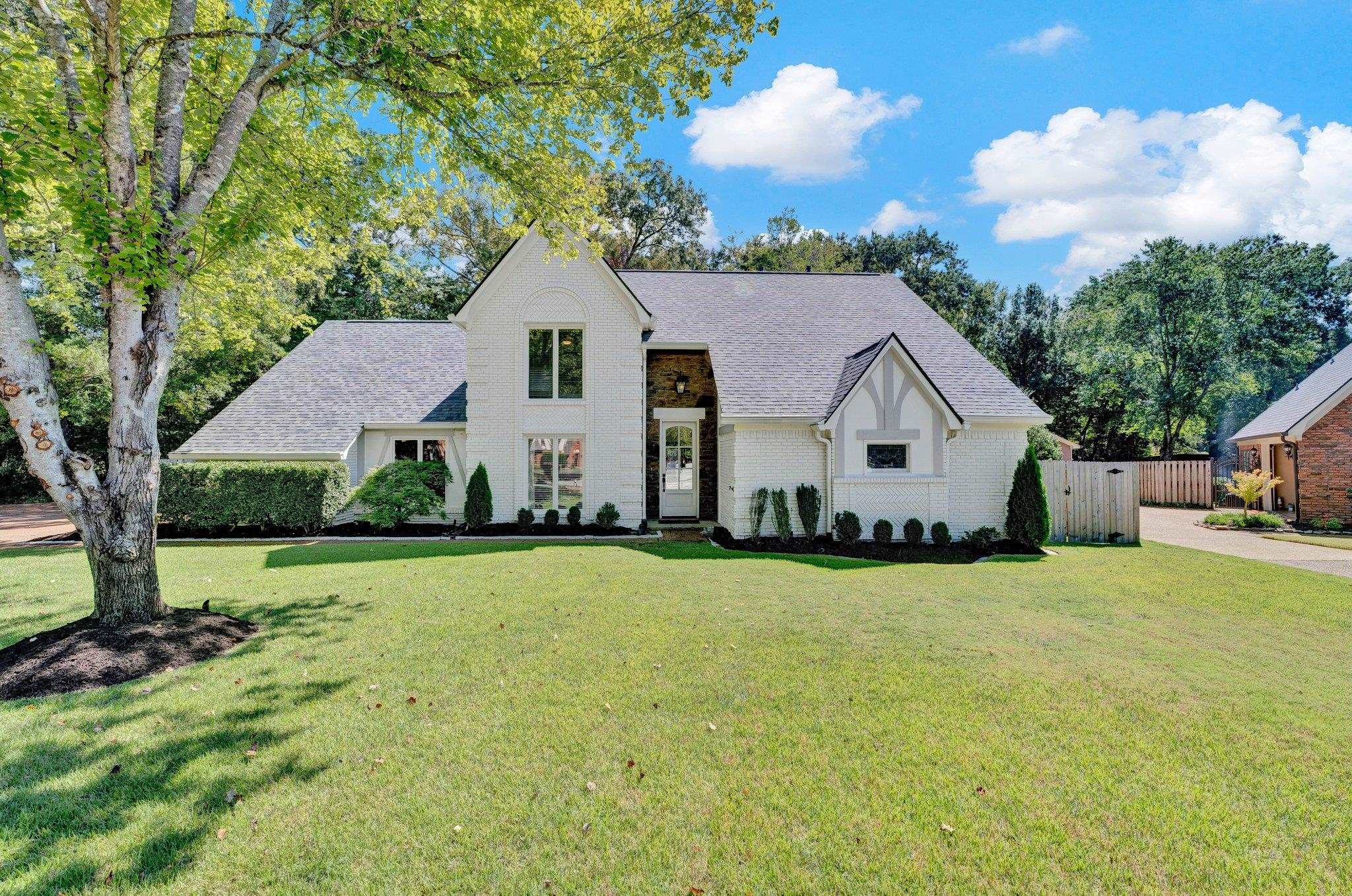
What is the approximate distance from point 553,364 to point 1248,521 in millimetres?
21363

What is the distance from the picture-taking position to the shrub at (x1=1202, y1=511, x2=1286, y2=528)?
17.8 m

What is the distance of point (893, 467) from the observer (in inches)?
542

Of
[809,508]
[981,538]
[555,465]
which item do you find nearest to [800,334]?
[809,508]

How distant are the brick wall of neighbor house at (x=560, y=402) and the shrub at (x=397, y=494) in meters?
1.26

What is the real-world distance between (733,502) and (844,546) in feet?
8.81

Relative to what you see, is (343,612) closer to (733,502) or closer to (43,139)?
(43,139)

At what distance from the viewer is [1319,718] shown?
4594mm

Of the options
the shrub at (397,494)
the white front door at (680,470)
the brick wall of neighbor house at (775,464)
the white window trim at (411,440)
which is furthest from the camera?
the white front door at (680,470)

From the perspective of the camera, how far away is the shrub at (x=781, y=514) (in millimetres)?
13430

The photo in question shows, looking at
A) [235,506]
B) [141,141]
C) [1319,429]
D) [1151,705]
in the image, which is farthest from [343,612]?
[1319,429]

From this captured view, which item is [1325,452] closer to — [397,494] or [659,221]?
[397,494]

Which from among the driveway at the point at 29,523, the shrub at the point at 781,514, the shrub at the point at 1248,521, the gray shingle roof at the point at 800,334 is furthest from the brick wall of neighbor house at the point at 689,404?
the shrub at the point at 1248,521

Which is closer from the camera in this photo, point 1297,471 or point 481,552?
point 481,552

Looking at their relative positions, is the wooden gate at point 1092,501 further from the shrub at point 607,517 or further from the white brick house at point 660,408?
the shrub at point 607,517
